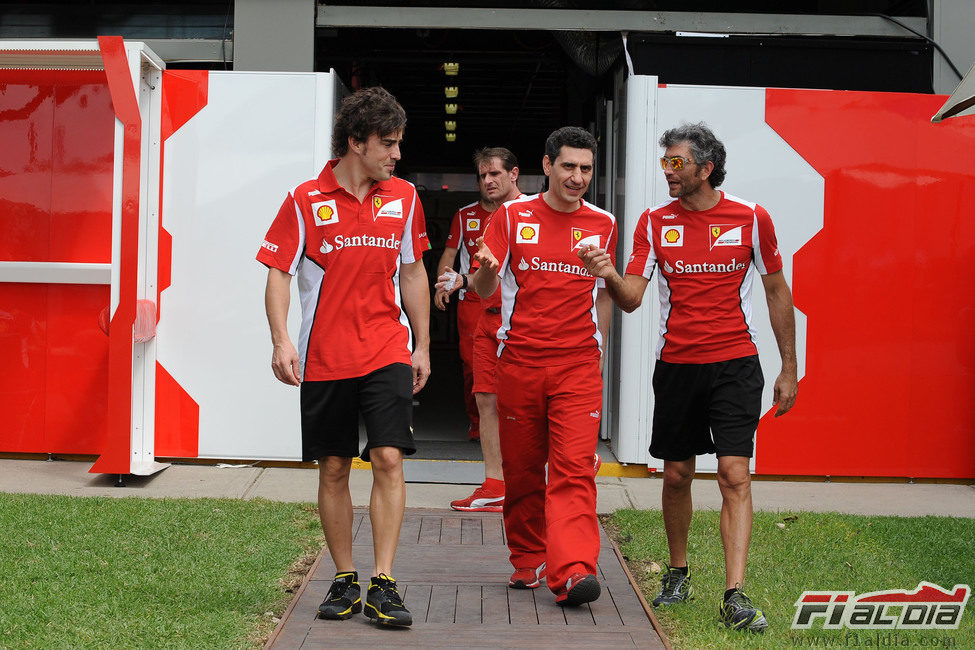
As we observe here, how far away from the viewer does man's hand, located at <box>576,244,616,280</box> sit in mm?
4195

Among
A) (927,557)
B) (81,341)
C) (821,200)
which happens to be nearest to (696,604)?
(927,557)

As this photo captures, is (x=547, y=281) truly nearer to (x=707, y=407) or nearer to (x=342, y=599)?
(x=707, y=407)

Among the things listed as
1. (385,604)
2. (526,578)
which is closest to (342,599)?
(385,604)

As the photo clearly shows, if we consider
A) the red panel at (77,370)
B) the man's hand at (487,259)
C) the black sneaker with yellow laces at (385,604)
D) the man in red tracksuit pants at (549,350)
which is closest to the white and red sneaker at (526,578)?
the man in red tracksuit pants at (549,350)

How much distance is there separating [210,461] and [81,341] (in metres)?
1.18

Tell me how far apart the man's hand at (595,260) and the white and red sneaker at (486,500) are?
92.0 inches

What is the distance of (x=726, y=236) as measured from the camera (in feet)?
14.5

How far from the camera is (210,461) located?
→ 7387 mm

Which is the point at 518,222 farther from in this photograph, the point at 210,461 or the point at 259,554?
the point at 210,461

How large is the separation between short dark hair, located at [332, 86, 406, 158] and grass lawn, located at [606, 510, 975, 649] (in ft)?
7.12

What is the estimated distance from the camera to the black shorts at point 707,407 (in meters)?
4.32

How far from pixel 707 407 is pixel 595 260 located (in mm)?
782

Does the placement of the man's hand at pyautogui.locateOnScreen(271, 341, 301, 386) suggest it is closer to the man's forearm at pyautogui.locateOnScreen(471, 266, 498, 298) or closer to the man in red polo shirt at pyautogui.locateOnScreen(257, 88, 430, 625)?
the man in red polo shirt at pyautogui.locateOnScreen(257, 88, 430, 625)

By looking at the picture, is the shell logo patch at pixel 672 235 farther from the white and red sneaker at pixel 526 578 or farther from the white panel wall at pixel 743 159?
the white panel wall at pixel 743 159
